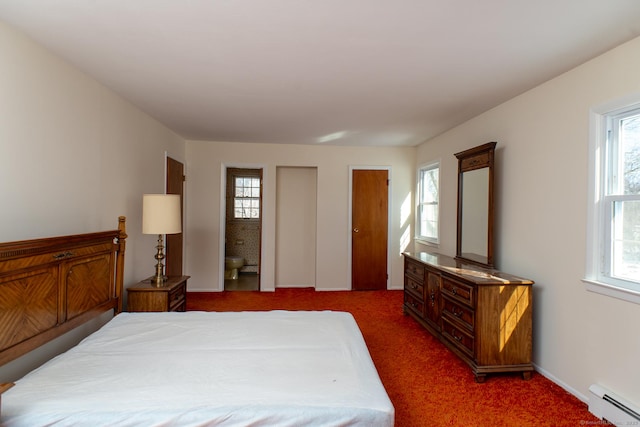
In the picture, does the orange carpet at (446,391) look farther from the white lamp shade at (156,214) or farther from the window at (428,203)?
the white lamp shade at (156,214)

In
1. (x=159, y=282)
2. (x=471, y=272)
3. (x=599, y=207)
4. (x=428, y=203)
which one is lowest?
(x=159, y=282)

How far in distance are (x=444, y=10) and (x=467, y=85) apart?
122cm

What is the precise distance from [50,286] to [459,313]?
2.97m

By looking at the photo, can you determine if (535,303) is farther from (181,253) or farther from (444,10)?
(181,253)

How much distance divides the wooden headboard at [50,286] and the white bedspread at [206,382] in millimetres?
231

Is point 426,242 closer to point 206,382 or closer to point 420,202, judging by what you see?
point 420,202

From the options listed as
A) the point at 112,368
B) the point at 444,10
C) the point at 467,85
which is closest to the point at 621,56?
the point at 467,85

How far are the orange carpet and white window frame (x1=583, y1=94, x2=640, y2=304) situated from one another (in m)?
0.84

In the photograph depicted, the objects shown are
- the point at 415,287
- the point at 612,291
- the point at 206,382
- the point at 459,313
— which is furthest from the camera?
the point at 415,287

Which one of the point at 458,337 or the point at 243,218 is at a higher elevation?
the point at 243,218

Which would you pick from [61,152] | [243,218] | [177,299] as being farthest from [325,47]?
[243,218]

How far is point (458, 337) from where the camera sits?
2.97 meters

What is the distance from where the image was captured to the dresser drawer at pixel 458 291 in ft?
9.10

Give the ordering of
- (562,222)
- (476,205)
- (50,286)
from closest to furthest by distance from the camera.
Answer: (50,286) < (562,222) < (476,205)
